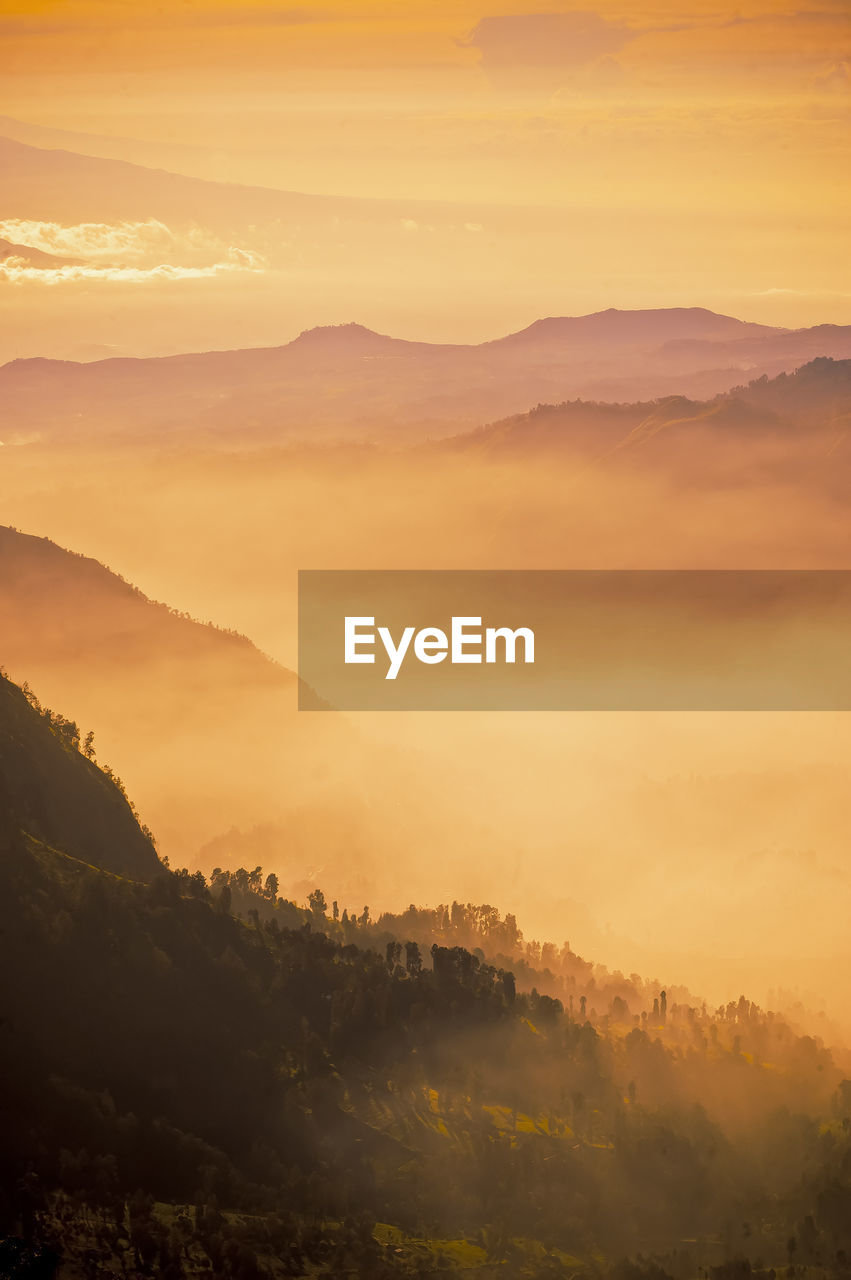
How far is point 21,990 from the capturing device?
19988 centimetres

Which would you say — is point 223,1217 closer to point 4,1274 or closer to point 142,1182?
point 142,1182

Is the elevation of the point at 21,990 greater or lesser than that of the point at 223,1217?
greater

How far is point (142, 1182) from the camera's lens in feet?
641

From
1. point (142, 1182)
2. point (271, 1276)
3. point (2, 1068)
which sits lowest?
point (271, 1276)

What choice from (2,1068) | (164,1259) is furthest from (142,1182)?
(2,1068)

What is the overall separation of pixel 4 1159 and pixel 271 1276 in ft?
127

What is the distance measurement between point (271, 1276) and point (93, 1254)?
26934 millimetres

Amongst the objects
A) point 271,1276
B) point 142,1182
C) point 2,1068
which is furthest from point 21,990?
point 271,1276

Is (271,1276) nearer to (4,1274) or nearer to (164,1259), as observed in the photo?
(164,1259)

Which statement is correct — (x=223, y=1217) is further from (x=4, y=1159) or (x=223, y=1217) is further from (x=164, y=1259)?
(x=4, y=1159)

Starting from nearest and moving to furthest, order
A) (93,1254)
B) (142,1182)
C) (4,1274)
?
(4,1274), (93,1254), (142,1182)

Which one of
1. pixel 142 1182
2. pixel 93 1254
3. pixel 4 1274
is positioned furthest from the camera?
pixel 142 1182

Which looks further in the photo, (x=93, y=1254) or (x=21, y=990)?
(x=21, y=990)

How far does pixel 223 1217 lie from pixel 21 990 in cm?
3873
